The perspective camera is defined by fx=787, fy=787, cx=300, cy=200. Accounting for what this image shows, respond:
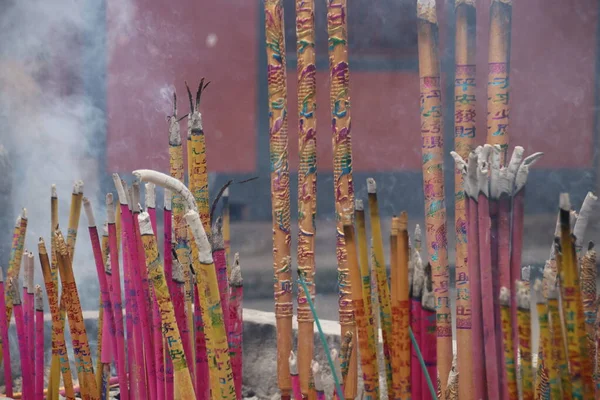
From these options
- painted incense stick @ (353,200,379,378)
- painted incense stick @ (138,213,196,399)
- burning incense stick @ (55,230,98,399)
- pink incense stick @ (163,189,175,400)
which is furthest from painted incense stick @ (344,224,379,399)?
burning incense stick @ (55,230,98,399)

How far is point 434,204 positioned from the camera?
1.45 m

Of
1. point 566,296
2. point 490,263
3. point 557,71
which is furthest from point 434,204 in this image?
point 557,71

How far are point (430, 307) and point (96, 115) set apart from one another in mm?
2696

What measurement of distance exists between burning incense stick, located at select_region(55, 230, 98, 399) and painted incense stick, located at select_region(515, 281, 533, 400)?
2.26 feet

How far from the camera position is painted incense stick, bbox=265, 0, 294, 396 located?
1.63 meters

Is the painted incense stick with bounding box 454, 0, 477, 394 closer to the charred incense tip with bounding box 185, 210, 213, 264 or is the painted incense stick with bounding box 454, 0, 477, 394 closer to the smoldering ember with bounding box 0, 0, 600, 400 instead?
the smoldering ember with bounding box 0, 0, 600, 400

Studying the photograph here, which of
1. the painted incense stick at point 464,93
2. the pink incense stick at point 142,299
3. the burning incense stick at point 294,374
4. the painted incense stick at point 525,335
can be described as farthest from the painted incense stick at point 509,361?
the pink incense stick at point 142,299

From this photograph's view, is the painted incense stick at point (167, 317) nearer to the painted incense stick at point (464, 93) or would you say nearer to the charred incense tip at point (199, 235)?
the charred incense tip at point (199, 235)

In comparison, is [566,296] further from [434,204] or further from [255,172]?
[255,172]

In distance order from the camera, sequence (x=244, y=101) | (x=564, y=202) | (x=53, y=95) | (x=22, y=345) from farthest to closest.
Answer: (x=244, y=101)
(x=53, y=95)
(x=22, y=345)
(x=564, y=202)

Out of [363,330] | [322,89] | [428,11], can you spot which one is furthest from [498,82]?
[322,89]

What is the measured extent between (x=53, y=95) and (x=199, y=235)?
8.73 ft

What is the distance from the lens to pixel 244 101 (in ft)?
11.5

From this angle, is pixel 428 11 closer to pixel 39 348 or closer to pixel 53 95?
pixel 39 348
